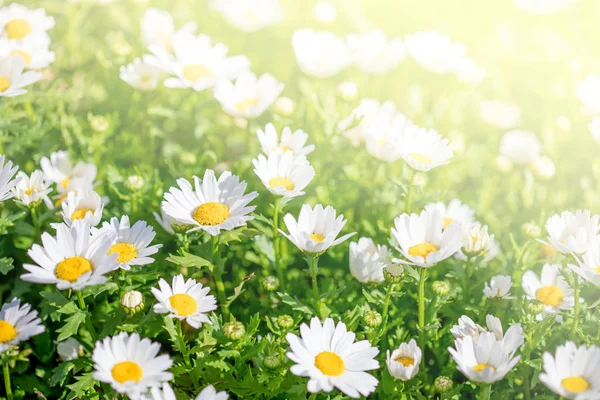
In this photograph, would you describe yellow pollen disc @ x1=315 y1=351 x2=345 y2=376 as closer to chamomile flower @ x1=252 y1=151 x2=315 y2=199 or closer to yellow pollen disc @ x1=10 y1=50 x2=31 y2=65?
chamomile flower @ x1=252 y1=151 x2=315 y2=199

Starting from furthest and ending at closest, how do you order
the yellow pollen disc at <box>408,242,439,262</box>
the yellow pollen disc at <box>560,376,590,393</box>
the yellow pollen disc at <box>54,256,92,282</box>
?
the yellow pollen disc at <box>408,242,439,262</box> → the yellow pollen disc at <box>54,256,92,282</box> → the yellow pollen disc at <box>560,376,590,393</box>

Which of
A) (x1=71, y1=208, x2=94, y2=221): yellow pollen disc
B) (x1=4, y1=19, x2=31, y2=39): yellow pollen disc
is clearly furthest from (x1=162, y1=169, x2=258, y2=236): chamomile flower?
(x1=4, y1=19, x2=31, y2=39): yellow pollen disc

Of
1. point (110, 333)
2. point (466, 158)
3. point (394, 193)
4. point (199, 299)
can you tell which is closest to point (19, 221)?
point (110, 333)

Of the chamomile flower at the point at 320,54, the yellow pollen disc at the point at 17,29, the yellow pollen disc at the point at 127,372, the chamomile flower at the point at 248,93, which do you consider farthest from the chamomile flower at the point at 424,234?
the yellow pollen disc at the point at 17,29

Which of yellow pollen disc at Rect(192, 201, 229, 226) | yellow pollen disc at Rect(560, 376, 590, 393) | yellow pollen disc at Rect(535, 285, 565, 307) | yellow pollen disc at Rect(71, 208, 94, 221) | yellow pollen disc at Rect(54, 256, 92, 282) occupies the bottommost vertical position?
yellow pollen disc at Rect(535, 285, 565, 307)

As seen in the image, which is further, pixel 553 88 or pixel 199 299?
pixel 553 88

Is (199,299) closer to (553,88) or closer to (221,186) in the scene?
(221,186)

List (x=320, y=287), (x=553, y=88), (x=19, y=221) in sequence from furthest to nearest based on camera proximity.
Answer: (x=553, y=88)
(x=320, y=287)
(x=19, y=221)

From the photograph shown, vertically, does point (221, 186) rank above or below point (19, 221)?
above
